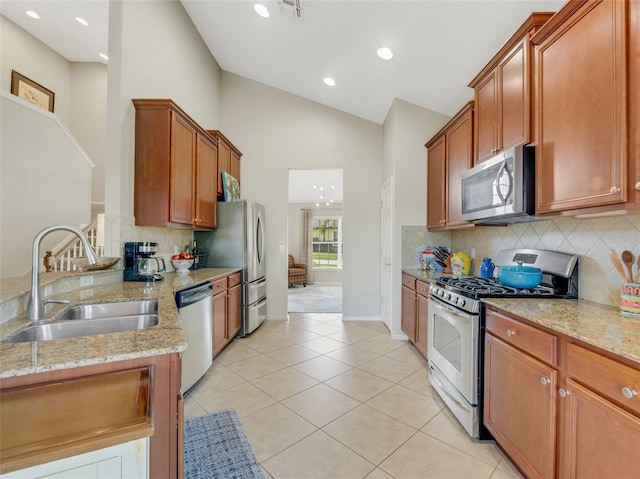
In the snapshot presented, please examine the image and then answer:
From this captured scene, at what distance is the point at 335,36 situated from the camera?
3133 mm

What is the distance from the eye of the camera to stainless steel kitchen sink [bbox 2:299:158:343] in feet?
4.44

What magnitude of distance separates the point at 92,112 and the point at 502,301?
7.31 m

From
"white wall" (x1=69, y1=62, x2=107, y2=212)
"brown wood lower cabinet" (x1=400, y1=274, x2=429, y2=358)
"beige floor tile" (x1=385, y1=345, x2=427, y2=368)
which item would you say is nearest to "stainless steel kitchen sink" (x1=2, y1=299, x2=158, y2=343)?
"brown wood lower cabinet" (x1=400, y1=274, x2=429, y2=358)

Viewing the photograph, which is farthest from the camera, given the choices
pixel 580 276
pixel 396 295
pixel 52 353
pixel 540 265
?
pixel 396 295

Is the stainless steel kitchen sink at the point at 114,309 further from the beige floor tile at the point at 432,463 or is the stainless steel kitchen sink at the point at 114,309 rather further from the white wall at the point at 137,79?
the beige floor tile at the point at 432,463

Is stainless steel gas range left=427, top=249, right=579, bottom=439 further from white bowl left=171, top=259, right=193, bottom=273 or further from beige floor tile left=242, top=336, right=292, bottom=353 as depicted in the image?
white bowl left=171, top=259, right=193, bottom=273

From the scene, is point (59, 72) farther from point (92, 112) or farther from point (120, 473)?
point (120, 473)

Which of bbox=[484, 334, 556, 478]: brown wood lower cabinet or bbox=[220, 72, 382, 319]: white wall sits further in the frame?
bbox=[220, 72, 382, 319]: white wall

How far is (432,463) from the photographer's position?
1716mm

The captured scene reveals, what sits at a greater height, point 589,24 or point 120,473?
point 589,24

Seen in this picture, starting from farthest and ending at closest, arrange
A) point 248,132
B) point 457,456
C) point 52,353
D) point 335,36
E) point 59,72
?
1. point 59,72
2. point 248,132
3. point 335,36
4. point 457,456
5. point 52,353

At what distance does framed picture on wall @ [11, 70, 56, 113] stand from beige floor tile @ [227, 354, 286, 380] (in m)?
5.46

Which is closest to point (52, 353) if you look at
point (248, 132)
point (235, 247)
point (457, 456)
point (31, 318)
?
point (31, 318)

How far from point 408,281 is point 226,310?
218 centimetres
